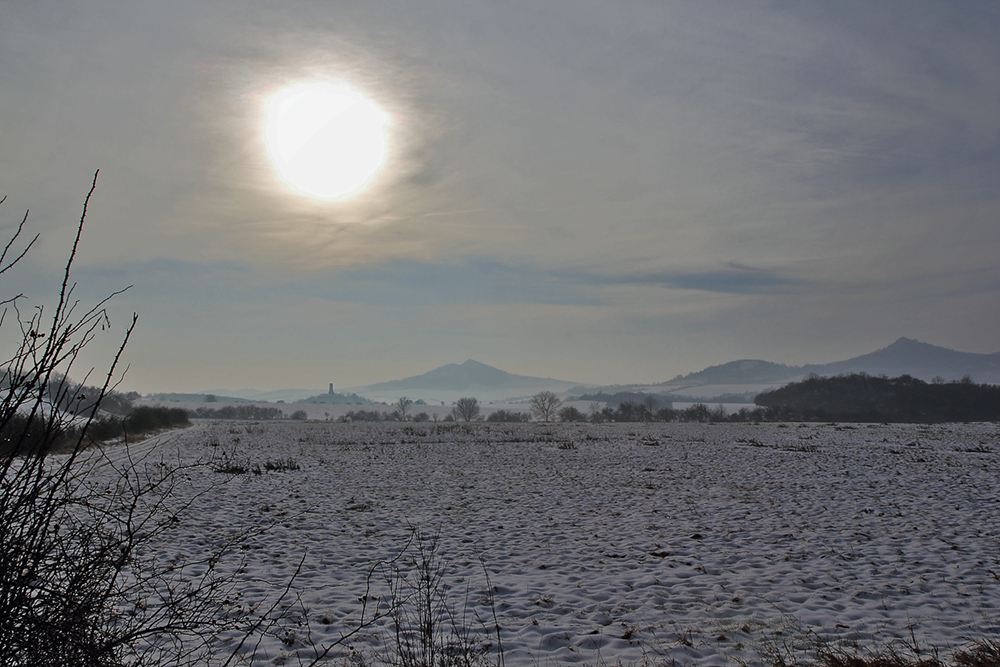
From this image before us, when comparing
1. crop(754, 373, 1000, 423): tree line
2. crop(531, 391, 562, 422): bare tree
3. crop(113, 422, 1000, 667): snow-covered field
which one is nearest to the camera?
crop(113, 422, 1000, 667): snow-covered field

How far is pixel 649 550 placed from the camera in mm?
10898

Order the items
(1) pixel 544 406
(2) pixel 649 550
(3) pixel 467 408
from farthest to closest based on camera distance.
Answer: (3) pixel 467 408 < (1) pixel 544 406 < (2) pixel 649 550

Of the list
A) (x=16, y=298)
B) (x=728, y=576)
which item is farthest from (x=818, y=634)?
(x=16, y=298)

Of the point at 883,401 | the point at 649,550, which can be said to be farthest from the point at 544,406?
the point at 649,550

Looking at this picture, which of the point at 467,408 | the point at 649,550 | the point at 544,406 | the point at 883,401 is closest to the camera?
the point at 649,550

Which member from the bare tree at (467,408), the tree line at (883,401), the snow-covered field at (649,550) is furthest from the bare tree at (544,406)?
the snow-covered field at (649,550)

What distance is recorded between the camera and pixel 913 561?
9773 millimetres

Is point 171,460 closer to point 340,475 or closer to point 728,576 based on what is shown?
point 340,475

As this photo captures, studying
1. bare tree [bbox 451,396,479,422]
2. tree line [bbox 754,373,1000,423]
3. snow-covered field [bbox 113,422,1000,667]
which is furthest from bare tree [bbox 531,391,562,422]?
snow-covered field [bbox 113,422,1000,667]

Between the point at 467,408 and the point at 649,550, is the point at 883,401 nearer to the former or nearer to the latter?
the point at 467,408

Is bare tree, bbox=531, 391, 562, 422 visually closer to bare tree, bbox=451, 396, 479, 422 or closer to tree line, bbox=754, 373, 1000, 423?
bare tree, bbox=451, 396, 479, 422

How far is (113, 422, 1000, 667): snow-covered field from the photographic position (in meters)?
7.00

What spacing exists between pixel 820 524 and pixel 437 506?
31.6 feet

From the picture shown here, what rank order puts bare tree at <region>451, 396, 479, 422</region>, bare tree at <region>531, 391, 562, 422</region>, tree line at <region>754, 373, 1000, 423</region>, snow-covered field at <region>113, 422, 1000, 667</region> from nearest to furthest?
1. snow-covered field at <region>113, 422, 1000, 667</region>
2. tree line at <region>754, 373, 1000, 423</region>
3. bare tree at <region>531, 391, 562, 422</region>
4. bare tree at <region>451, 396, 479, 422</region>
